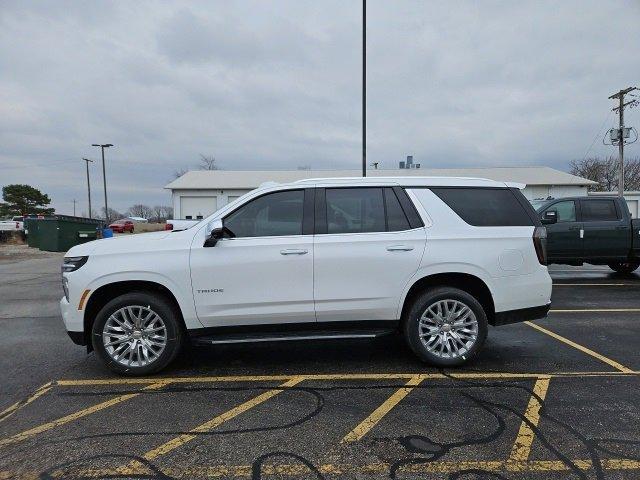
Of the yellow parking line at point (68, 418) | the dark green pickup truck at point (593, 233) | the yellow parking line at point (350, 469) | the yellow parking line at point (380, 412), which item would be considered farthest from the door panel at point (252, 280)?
the dark green pickup truck at point (593, 233)

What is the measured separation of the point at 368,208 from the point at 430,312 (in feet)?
4.06

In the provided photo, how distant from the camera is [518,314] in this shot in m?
4.64

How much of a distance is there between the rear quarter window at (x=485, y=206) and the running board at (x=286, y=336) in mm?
1480

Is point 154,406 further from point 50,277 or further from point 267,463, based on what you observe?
point 50,277

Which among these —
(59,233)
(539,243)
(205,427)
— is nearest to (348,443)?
(205,427)

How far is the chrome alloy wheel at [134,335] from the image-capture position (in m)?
4.34

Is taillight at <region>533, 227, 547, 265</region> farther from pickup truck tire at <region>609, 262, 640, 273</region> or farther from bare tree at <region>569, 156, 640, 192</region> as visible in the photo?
bare tree at <region>569, 156, 640, 192</region>

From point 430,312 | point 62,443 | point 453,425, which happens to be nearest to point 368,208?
point 430,312

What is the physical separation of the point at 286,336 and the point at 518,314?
2422mm

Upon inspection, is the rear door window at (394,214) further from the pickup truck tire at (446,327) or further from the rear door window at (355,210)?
the pickup truck tire at (446,327)

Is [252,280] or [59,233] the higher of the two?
[59,233]

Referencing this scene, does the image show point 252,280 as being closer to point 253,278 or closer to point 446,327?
point 253,278

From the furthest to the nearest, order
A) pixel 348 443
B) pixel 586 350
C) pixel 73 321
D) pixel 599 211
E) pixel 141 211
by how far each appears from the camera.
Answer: pixel 141 211 → pixel 599 211 → pixel 586 350 → pixel 73 321 → pixel 348 443

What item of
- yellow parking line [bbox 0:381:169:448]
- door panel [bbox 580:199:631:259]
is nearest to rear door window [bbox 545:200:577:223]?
door panel [bbox 580:199:631:259]
